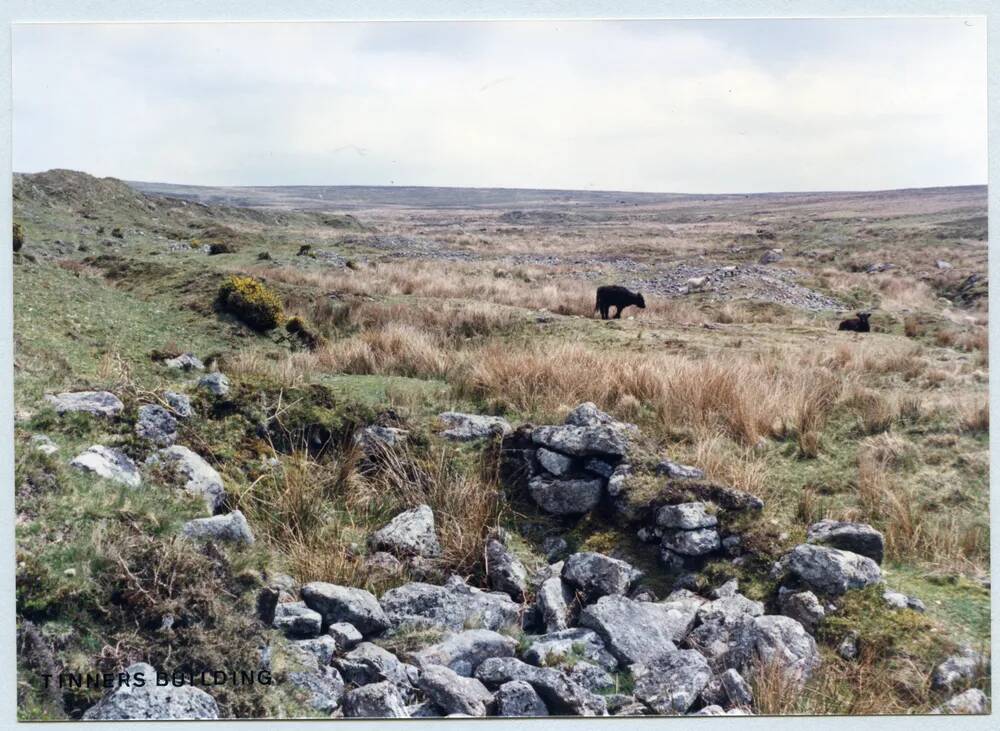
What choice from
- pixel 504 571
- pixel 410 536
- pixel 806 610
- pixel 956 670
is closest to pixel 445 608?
pixel 504 571

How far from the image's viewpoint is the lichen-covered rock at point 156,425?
18.7ft

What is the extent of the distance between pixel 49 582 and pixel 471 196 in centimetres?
537

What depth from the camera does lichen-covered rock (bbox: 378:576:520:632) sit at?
488 centimetres

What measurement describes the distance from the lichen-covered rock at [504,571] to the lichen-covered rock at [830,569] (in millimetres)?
1755

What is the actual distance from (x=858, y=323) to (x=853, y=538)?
413cm

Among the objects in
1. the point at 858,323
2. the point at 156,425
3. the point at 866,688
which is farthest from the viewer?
the point at 858,323

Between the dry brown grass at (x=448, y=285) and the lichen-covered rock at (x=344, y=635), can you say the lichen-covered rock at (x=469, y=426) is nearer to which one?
the lichen-covered rock at (x=344, y=635)

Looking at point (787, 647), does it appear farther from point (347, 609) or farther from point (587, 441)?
point (347, 609)

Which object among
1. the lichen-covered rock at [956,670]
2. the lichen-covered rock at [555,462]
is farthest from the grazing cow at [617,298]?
the lichen-covered rock at [956,670]

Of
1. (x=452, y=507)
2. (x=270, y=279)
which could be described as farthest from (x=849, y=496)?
(x=270, y=279)

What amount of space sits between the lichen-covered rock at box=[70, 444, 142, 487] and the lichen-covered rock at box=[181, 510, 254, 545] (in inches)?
22.3

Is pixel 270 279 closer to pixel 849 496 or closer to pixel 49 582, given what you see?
pixel 49 582

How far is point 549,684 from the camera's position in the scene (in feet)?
14.1

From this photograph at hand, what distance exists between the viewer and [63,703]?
4.28m
